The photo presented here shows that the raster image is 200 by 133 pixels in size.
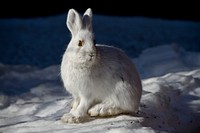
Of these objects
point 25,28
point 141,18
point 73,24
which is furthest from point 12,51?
point 73,24

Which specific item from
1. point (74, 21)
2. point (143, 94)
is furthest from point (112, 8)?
point (74, 21)

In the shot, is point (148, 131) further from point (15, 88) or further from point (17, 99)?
point (15, 88)

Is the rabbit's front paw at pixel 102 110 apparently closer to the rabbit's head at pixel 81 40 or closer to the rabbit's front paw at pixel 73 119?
the rabbit's front paw at pixel 73 119

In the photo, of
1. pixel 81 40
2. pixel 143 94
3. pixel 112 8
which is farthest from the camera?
pixel 112 8

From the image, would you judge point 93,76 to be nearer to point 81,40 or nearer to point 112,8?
point 81,40

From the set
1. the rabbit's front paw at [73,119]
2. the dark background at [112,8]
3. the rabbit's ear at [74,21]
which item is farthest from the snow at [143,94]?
the dark background at [112,8]

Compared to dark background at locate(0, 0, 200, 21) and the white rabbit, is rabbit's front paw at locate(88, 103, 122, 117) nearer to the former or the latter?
the white rabbit
